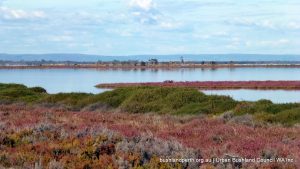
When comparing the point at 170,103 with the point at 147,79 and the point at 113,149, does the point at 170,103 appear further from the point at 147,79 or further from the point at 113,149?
the point at 147,79

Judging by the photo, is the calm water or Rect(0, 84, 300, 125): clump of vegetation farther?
the calm water

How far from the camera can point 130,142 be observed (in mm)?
10984

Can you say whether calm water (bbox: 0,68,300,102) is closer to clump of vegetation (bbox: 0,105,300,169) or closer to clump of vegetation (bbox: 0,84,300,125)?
clump of vegetation (bbox: 0,84,300,125)

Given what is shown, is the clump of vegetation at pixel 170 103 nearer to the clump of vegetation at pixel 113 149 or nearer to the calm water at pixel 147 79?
Result: the clump of vegetation at pixel 113 149

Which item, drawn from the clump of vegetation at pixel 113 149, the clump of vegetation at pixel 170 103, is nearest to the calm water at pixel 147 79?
the clump of vegetation at pixel 170 103

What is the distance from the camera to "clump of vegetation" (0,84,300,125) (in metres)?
27.8

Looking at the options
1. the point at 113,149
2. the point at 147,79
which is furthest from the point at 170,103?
the point at 147,79

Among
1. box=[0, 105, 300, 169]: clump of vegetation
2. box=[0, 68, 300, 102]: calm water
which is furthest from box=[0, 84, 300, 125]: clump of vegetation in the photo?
box=[0, 68, 300, 102]: calm water

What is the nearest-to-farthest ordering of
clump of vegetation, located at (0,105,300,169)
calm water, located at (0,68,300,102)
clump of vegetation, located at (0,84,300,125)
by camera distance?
1. clump of vegetation, located at (0,105,300,169)
2. clump of vegetation, located at (0,84,300,125)
3. calm water, located at (0,68,300,102)

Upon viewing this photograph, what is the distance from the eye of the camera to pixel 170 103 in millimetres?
34906

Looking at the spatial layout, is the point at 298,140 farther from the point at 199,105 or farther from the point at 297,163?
the point at 199,105

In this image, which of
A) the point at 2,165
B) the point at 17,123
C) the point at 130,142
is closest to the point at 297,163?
the point at 130,142

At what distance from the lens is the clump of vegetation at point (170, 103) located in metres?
27.8

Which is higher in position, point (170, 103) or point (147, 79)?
point (170, 103)
